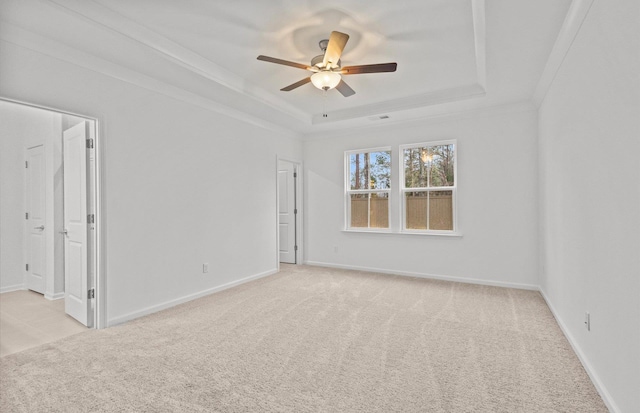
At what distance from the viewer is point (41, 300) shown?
4.13m

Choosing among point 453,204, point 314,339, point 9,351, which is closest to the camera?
point 9,351

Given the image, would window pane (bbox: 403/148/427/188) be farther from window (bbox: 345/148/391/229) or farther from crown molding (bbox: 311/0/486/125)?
crown molding (bbox: 311/0/486/125)

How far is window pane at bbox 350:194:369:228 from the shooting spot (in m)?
5.85

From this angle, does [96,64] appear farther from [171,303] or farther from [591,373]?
[591,373]

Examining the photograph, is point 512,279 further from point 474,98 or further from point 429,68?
point 429,68

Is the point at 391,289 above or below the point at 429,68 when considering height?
below

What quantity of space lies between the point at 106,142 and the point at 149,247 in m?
1.19

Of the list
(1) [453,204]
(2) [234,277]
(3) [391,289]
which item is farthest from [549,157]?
(2) [234,277]

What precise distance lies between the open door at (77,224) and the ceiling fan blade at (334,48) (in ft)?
7.98

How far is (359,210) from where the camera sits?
591 centimetres

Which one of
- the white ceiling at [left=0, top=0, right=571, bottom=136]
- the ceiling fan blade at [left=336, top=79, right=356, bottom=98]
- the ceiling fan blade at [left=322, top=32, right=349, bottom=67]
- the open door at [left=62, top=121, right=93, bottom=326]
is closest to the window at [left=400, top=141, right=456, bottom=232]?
the white ceiling at [left=0, top=0, right=571, bottom=136]

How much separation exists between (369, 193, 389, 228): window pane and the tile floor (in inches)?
170

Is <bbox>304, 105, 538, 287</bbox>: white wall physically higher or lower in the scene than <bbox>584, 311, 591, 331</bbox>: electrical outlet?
higher

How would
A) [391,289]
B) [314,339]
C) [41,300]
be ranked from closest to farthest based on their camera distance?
[314,339] → [41,300] → [391,289]
